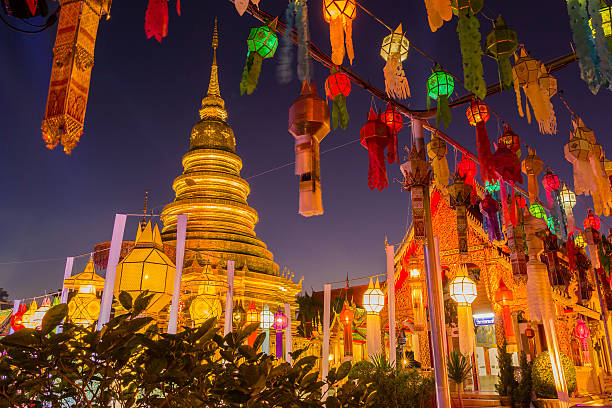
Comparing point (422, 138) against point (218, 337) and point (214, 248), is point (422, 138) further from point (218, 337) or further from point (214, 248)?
point (214, 248)

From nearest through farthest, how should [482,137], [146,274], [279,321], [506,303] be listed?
[482,137], [146,274], [506,303], [279,321]

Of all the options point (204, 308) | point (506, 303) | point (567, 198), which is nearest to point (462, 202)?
point (567, 198)

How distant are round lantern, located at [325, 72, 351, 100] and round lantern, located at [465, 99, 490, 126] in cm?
256

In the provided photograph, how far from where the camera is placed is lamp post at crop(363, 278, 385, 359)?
1134 cm

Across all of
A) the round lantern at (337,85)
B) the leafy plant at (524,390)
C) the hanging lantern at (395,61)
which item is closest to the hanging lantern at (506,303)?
the leafy plant at (524,390)

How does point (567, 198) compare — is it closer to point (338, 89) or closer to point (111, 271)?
point (338, 89)

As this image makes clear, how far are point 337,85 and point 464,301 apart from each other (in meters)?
7.15

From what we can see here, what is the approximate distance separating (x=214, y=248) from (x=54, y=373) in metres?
17.7

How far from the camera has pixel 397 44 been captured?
241 inches

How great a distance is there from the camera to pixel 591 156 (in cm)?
705

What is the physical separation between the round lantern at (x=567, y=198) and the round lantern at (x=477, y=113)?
20.1 feet

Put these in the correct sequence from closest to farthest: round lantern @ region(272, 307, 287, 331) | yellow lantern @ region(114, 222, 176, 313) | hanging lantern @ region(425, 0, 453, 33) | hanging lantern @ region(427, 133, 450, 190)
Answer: hanging lantern @ region(425, 0, 453, 33)
hanging lantern @ region(427, 133, 450, 190)
yellow lantern @ region(114, 222, 176, 313)
round lantern @ region(272, 307, 287, 331)

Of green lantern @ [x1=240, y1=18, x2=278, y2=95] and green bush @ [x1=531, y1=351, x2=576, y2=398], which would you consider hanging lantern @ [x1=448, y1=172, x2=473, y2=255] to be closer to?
green lantern @ [x1=240, y1=18, x2=278, y2=95]

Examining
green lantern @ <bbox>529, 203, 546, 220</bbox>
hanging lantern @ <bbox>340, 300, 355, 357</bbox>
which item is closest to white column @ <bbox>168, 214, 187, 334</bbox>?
green lantern @ <bbox>529, 203, 546, 220</bbox>
